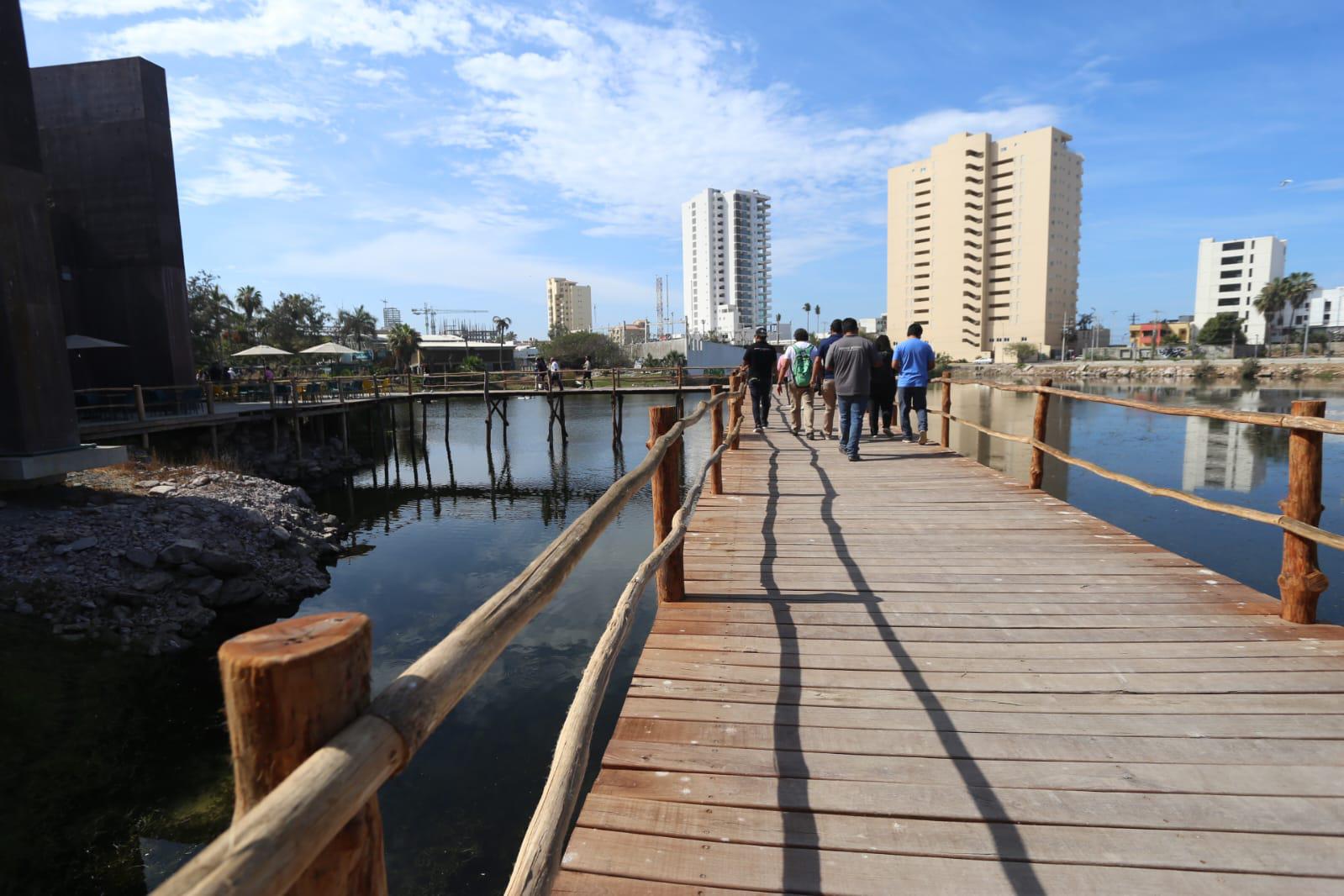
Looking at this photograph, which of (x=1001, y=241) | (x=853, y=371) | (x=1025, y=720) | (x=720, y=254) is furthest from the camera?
(x=720, y=254)

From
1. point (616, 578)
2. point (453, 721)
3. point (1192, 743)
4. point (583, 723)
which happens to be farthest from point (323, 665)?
point (616, 578)

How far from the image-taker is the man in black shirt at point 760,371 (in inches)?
451

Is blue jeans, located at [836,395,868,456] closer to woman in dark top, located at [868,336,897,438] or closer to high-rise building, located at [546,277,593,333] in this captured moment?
woman in dark top, located at [868,336,897,438]

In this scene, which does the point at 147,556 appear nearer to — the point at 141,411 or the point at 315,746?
the point at 141,411

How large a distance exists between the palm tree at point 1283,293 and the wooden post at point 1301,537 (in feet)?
304

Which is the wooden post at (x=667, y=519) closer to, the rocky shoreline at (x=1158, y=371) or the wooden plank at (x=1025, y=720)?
the wooden plank at (x=1025, y=720)

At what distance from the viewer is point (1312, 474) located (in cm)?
347

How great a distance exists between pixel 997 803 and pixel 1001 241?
96.6 metres

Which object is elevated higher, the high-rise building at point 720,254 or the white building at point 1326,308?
the high-rise building at point 720,254

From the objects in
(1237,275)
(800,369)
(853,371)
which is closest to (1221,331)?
(1237,275)

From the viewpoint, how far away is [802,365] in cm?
1065

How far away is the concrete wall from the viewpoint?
1091 cm

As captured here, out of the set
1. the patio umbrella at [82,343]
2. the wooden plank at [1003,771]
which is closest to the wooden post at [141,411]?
the patio umbrella at [82,343]

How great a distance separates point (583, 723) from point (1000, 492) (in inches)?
235
